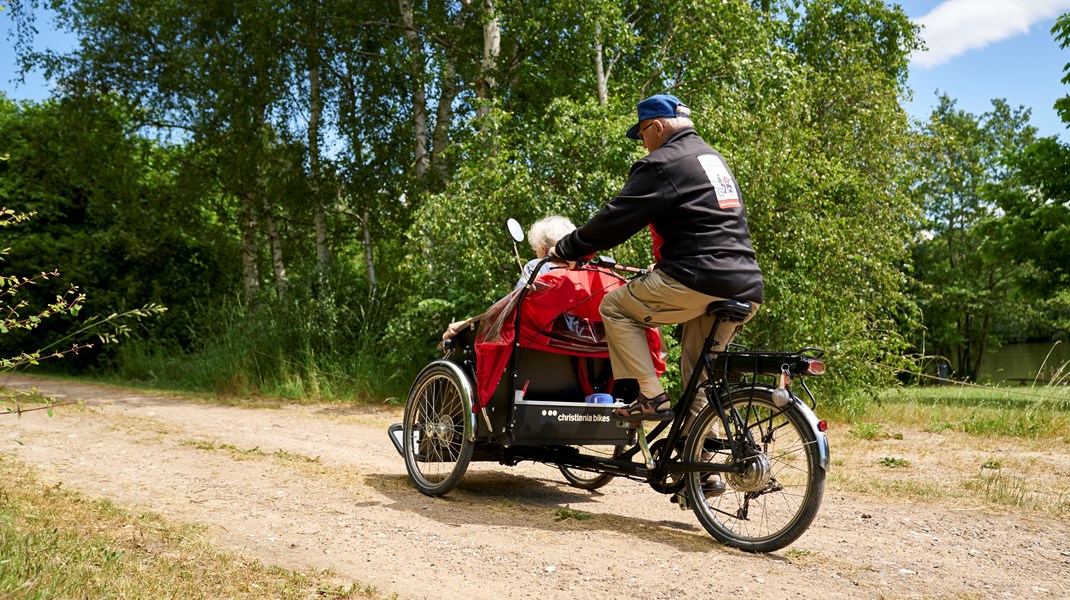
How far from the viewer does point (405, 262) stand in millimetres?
12297

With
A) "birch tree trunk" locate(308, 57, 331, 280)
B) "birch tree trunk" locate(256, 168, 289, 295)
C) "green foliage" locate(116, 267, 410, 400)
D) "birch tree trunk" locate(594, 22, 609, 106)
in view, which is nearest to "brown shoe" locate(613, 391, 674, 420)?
"green foliage" locate(116, 267, 410, 400)

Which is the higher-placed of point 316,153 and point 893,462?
point 316,153

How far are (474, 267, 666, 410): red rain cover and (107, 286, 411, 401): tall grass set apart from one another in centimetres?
719

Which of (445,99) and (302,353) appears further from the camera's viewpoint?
(445,99)

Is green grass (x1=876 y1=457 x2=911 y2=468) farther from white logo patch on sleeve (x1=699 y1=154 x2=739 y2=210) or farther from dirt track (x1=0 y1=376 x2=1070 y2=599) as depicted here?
white logo patch on sleeve (x1=699 y1=154 x2=739 y2=210)

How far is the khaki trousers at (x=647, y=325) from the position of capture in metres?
4.37

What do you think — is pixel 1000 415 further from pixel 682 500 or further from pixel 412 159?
pixel 412 159

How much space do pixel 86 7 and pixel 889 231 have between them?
17.5 meters

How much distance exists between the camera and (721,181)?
4312 millimetres

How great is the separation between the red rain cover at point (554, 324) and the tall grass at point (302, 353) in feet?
23.6

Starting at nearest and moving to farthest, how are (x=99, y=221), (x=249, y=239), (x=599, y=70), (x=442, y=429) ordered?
(x=442, y=429) < (x=599, y=70) < (x=99, y=221) < (x=249, y=239)

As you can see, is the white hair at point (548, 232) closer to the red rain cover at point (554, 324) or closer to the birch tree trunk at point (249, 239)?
the red rain cover at point (554, 324)

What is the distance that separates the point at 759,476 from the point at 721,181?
4.49 ft

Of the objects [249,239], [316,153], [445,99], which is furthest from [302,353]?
[249,239]
